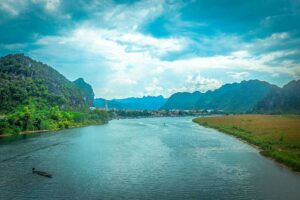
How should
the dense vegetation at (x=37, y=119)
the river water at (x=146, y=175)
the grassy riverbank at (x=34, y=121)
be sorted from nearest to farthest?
the river water at (x=146, y=175), the grassy riverbank at (x=34, y=121), the dense vegetation at (x=37, y=119)

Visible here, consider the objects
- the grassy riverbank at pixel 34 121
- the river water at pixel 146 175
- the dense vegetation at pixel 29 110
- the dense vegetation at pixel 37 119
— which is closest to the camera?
the river water at pixel 146 175

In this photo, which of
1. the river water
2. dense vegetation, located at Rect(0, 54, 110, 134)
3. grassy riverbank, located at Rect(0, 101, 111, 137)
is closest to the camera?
the river water

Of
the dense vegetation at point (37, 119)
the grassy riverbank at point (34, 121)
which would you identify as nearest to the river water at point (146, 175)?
the grassy riverbank at point (34, 121)

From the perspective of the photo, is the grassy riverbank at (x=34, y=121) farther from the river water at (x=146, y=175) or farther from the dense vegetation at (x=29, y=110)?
the river water at (x=146, y=175)

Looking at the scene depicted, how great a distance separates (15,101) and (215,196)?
427 ft

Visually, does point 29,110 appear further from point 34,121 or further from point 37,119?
point 34,121

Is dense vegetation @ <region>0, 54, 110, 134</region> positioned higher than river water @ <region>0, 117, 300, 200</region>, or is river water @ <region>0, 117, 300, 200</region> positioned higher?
dense vegetation @ <region>0, 54, 110, 134</region>

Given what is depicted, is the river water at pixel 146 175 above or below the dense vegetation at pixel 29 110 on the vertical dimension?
below

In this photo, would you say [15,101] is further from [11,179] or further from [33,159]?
[11,179]

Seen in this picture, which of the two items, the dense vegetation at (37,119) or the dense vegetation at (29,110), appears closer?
the dense vegetation at (37,119)

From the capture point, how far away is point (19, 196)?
3209 centimetres

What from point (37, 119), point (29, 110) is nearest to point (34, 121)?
point (37, 119)

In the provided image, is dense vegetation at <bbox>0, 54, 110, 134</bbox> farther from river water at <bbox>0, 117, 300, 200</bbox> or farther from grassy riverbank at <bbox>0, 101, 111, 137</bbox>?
river water at <bbox>0, 117, 300, 200</bbox>

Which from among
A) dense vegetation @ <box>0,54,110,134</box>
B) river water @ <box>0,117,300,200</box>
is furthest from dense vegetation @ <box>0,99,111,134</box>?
river water @ <box>0,117,300,200</box>
